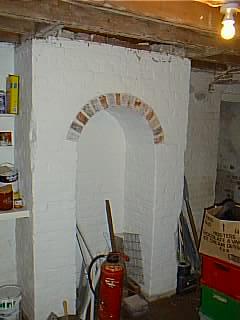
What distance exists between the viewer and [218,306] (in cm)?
296

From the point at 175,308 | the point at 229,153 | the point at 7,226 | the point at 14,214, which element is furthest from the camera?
the point at 229,153

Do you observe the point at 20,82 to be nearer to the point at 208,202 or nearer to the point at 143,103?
the point at 143,103

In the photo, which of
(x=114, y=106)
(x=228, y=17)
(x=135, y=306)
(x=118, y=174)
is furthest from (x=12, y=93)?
(x=135, y=306)

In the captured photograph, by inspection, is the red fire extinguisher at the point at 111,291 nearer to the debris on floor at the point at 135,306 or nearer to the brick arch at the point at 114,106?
the debris on floor at the point at 135,306

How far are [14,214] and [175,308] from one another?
1.64m

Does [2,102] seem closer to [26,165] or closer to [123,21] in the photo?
[26,165]

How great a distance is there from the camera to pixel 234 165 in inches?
175

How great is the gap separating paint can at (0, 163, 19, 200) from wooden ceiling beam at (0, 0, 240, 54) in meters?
1.19

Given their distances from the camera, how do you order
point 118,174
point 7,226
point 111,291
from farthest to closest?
point 118,174 → point 7,226 → point 111,291

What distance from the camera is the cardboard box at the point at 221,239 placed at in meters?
2.85

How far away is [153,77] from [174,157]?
726mm

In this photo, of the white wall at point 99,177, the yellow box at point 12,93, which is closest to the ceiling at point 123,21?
the yellow box at point 12,93

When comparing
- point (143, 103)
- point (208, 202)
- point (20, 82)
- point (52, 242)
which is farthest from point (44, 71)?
point (208, 202)

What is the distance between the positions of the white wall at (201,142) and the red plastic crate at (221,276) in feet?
4.05
